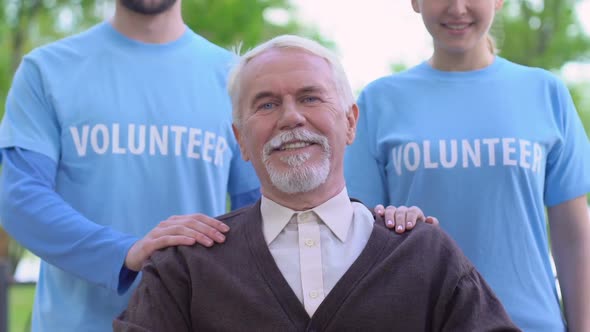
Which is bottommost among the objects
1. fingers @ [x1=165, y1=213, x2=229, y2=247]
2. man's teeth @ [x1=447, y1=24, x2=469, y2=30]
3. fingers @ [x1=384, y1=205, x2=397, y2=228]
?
fingers @ [x1=384, y1=205, x2=397, y2=228]

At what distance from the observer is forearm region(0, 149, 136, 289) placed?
2.70m

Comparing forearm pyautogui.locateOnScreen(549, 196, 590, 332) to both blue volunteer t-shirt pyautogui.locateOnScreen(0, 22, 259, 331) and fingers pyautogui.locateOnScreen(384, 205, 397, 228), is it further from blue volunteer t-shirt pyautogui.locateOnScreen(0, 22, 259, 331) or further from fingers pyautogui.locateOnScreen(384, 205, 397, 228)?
blue volunteer t-shirt pyautogui.locateOnScreen(0, 22, 259, 331)

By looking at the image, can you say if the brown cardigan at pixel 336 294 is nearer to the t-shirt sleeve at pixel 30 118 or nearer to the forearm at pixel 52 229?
the forearm at pixel 52 229

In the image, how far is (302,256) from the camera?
2508 millimetres

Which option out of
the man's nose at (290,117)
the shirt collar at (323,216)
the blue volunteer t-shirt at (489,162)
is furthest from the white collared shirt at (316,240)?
the blue volunteer t-shirt at (489,162)

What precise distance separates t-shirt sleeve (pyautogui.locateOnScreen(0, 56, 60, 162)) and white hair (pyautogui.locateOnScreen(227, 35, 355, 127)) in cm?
A: 60

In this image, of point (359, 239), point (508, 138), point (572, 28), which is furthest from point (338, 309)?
point (572, 28)

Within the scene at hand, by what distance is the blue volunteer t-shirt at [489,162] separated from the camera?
2.92 meters

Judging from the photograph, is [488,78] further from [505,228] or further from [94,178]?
[94,178]

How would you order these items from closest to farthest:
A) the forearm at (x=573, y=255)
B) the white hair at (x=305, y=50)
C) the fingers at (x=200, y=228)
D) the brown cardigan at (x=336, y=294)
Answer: the brown cardigan at (x=336, y=294) → the fingers at (x=200, y=228) → the white hair at (x=305, y=50) → the forearm at (x=573, y=255)

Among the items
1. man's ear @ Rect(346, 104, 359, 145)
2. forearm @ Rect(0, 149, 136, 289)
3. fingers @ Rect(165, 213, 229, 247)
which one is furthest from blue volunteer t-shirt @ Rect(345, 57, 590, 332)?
forearm @ Rect(0, 149, 136, 289)

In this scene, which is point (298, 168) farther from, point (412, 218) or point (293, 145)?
point (412, 218)

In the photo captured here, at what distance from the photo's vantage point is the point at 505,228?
293 centimetres

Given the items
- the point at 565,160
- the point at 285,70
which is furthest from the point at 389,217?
the point at 565,160
